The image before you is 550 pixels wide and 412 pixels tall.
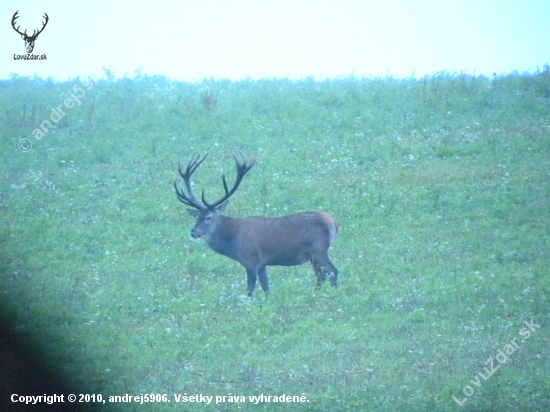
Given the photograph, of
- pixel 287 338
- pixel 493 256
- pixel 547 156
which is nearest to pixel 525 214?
pixel 493 256

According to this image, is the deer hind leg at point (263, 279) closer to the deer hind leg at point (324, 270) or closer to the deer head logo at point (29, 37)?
the deer hind leg at point (324, 270)

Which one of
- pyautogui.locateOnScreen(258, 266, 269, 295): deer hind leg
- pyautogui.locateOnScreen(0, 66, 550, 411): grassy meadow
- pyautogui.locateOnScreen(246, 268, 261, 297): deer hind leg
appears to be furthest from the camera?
pyautogui.locateOnScreen(258, 266, 269, 295): deer hind leg

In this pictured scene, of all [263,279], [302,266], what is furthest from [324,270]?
[302,266]

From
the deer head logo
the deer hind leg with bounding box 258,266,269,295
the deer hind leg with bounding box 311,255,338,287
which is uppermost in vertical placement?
the deer head logo

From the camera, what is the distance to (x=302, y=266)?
13945mm

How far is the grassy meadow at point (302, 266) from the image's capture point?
328 inches

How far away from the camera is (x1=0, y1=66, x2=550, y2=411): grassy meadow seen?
833 cm

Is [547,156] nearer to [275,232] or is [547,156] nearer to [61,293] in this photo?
[275,232]

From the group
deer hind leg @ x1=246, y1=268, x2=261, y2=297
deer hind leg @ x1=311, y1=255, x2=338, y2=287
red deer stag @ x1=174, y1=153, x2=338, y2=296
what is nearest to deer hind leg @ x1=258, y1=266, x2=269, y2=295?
red deer stag @ x1=174, y1=153, x2=338, y2=296

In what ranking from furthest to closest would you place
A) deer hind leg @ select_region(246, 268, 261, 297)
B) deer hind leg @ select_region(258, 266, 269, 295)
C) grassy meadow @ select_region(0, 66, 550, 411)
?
deer hind leg @ select_region(258, 266, 269, 295) → deer hind leg @ select_region(246, 268, 261, 297) → grassy meadow @ select_region(0, 66, 550, 411)

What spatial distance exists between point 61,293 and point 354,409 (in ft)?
18.6

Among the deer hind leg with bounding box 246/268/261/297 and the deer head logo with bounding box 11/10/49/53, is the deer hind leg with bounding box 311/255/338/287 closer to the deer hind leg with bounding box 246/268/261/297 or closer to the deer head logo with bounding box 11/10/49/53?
the deer hind leg with bounding box 246/268/261/297

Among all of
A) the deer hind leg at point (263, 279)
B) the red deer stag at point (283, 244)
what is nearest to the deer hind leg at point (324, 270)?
the red deer stag at point (283, 244)

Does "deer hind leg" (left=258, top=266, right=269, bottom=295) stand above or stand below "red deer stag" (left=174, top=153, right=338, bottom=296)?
below
